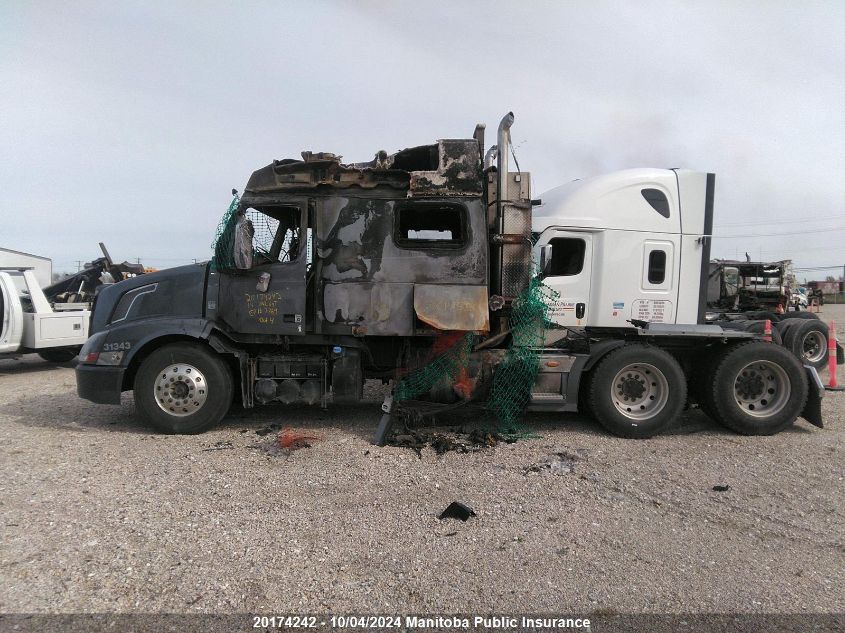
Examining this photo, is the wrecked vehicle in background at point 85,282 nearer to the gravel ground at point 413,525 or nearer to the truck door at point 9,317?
the truck door at point 9,317

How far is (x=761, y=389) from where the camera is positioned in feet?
19.3

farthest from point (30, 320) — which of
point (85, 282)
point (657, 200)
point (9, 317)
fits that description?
point (657, 200)

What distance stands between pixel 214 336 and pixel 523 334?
3.63 m

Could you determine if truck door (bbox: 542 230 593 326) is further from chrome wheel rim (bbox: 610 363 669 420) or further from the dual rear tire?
chrome wheel rim (bbox: 610 363 669 420)

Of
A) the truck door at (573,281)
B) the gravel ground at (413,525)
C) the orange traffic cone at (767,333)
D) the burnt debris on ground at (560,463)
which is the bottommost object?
the gravel ground at (413,525)

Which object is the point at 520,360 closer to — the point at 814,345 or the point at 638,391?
the point at 638,391

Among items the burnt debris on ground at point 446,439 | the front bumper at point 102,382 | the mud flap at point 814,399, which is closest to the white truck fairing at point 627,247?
the mud flap at point 814,399

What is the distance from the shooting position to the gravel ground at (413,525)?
278cm

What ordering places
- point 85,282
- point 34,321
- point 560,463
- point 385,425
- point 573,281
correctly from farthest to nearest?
point 85,282
point 34,321
point 573,281
point 385,425
point 560,463

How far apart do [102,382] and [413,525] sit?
427 cm

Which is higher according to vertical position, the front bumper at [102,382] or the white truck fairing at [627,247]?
the white truck fairing at [627,247]

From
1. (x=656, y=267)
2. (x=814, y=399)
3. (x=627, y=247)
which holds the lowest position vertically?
(x=814, y=399)

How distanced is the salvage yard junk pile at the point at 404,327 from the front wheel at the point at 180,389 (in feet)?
0.05

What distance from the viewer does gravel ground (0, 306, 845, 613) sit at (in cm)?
278
